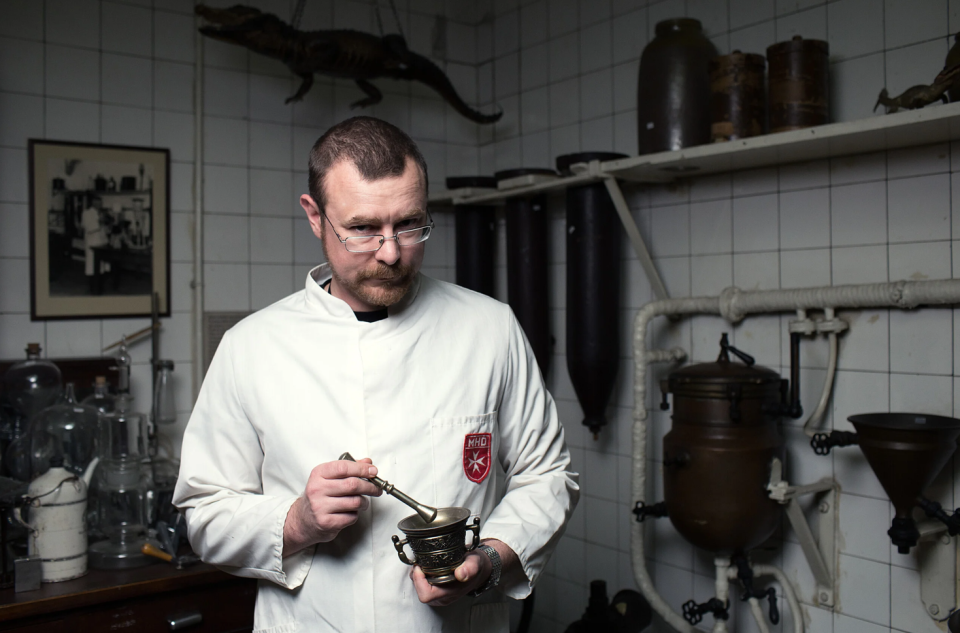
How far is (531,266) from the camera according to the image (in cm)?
303

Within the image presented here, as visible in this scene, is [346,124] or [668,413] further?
[668,413]

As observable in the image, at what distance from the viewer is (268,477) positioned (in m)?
1.47

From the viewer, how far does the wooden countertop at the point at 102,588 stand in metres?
1.90

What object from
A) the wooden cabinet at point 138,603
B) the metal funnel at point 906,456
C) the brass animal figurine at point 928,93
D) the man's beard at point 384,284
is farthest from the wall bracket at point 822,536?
the wooden cabinet at point 138,603

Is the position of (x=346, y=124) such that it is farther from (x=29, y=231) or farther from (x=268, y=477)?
(x=29, y=231)

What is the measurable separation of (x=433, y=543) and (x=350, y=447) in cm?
29

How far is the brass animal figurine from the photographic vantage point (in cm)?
183

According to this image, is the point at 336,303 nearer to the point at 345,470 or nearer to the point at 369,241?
the point at 369,241

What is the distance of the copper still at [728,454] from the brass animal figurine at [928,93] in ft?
2.46

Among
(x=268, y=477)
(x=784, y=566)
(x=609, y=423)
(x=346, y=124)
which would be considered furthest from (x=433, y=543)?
(x=609, y=423)

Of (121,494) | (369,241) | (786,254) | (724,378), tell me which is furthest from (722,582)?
(121,494)

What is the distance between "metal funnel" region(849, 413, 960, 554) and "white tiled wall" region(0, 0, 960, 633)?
0.17 m

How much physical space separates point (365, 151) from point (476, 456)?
585 millimetres

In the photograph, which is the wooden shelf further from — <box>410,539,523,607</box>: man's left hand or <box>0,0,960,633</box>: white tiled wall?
<box>410,539,523,607</box>: man's left hand
